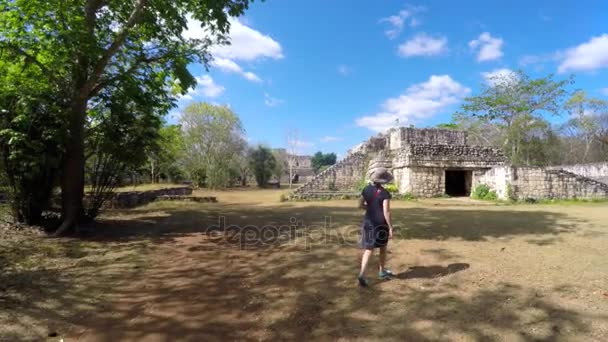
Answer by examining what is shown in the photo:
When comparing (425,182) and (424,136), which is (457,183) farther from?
(425,182)

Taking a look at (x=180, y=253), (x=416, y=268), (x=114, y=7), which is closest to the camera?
(x=416, y=268)

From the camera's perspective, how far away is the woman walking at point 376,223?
12.9 feet

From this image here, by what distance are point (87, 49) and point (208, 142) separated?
27388 millimetres

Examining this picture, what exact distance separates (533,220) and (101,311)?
9.80m

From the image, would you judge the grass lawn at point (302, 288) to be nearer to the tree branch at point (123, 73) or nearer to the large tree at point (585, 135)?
the tree branch at point (123, 73)

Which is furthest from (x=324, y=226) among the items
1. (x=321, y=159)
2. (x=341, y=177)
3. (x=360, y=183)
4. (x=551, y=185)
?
(x=321, y=159)

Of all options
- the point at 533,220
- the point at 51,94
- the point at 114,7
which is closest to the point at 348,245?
the point at 533,220

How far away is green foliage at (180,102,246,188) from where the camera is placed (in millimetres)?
32719

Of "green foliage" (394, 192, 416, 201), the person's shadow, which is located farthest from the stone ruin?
the person's shadow

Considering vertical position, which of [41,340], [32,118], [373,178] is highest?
[32,118]

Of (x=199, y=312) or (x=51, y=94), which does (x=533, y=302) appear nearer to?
(x=199, y=312)

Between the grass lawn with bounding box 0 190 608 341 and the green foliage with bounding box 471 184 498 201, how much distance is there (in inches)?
378

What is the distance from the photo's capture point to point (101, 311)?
11.0 feet

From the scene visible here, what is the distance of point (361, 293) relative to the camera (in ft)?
12.1
